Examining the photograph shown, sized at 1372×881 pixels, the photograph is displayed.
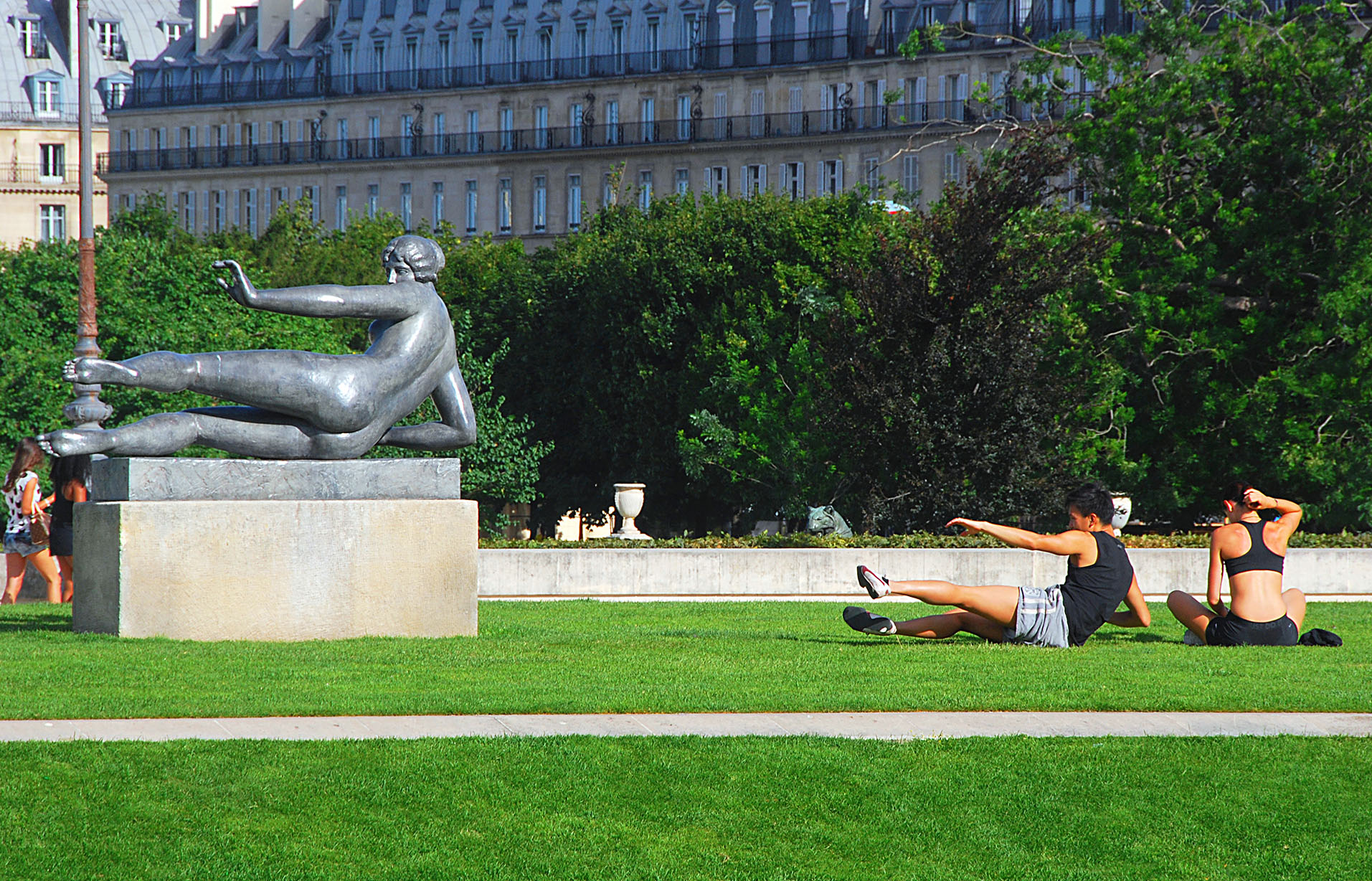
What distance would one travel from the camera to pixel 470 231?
293 feet

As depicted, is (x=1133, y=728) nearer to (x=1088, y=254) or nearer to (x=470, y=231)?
(x=1088, y=254)

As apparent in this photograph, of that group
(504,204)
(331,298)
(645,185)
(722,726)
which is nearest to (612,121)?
(645,185)

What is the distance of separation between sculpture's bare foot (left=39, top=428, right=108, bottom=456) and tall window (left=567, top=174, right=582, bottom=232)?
72.6 m

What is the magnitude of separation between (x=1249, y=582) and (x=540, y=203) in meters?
74.1

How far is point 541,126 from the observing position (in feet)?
288

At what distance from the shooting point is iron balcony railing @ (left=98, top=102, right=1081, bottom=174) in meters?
79.3

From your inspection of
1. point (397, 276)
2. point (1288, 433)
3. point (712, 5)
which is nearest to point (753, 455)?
point (1288, 433)

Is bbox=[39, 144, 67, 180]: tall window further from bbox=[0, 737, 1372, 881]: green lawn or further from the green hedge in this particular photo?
bbox=[0, 737, 1372, 881]: green lawn

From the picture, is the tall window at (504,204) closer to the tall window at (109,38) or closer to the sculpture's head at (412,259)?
the tall window at (109,38)

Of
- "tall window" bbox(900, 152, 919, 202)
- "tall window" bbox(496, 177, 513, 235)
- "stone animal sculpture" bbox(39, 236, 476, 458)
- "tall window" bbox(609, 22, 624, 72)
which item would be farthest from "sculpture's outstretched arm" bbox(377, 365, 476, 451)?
"tall window" bbox(496, 177, 513, 235)

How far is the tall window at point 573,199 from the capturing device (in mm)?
86750

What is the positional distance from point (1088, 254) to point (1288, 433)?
494 cm

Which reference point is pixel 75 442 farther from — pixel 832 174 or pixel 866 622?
pixel 832 174

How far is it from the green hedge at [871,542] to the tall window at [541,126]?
2442 inches
